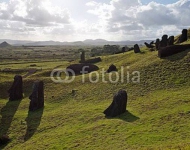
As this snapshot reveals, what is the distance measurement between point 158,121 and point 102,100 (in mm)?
16459

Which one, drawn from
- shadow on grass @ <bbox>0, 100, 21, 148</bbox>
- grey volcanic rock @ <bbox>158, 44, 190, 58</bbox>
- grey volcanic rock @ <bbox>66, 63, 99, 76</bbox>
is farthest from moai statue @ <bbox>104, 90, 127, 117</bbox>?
grey volcanic rock @ <bbox>66, 63, 99, 76</bbox>

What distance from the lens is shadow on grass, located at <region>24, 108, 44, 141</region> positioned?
35.5 meters

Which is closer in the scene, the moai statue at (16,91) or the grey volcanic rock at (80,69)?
the moai statue at (16,91)

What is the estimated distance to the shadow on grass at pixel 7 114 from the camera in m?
38.3

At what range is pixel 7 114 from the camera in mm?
44188

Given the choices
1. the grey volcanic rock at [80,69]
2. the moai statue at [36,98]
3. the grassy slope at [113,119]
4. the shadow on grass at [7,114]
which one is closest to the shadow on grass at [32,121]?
the grassy slope at [113,119]

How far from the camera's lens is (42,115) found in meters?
42.5

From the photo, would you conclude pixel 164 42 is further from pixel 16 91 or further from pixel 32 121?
pixel 32 121

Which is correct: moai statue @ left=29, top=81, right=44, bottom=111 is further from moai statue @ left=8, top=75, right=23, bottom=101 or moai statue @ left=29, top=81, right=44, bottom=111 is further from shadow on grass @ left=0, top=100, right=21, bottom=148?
moai statue @ left=8, top=75, right=23, bottom=101

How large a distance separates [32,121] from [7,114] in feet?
22.3

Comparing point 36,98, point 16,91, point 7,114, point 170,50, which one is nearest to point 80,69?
point 16,91

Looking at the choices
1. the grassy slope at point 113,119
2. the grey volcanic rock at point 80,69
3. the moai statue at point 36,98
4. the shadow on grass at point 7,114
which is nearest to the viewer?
the grassy slope at point 113,119

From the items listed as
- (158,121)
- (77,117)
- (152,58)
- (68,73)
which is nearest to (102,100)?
(77,117)

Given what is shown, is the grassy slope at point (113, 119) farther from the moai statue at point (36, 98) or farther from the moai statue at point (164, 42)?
the moai statue at point (164, 42)
